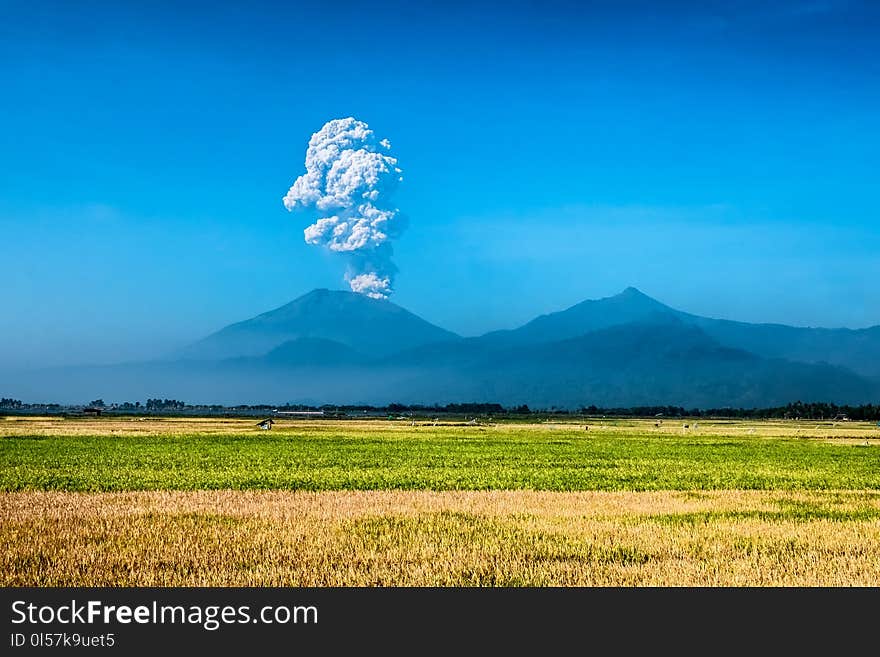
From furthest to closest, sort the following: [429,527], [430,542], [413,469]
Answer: [413,469] → [429,527] → [430,542]

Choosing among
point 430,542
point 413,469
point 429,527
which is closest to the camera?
point 430,542

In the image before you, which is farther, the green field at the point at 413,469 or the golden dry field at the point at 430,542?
the green field at the point at 413,469

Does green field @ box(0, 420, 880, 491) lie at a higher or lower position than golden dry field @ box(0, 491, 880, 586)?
lower

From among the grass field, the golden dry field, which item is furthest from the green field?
the golden dry field

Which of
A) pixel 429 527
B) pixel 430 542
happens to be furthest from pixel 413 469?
pixel 430 542

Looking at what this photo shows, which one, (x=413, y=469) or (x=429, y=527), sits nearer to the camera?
(x=429, y=527)

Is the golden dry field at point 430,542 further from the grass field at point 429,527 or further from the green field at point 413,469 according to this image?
the green field at point 413,469

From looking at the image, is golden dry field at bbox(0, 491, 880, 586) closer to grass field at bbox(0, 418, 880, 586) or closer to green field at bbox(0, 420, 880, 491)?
grass field at bbox(0, 418, 880, 586)

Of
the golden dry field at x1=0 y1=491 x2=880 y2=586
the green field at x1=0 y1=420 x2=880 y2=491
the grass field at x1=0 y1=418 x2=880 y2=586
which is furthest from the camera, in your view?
the green field at x1=0 y1=420 x2=880 y2=491

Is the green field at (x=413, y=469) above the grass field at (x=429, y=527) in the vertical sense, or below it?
below

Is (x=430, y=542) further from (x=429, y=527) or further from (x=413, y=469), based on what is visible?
(x=413, y=469)

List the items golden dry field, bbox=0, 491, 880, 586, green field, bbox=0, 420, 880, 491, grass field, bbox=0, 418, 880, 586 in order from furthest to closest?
green field, bbox=0, 420, 880, 491, grass field, bbox=0, 418, 880, 586, golden dry field, bbox=0, 491, 880, 586

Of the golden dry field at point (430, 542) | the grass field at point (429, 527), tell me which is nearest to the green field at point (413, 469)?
the grass field at point (429, 527)

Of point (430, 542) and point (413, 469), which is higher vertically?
point (430, 542)
